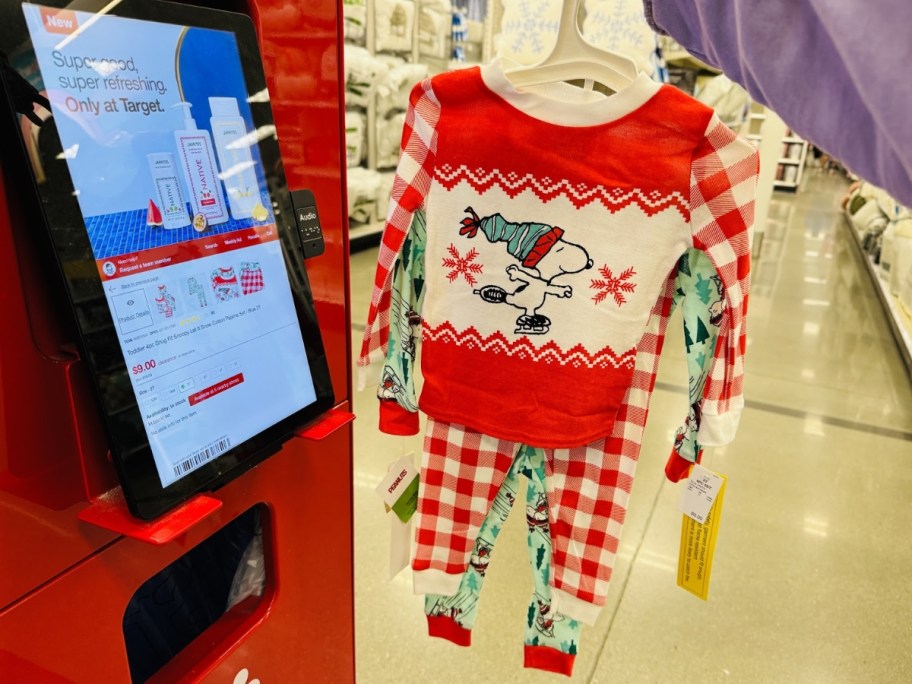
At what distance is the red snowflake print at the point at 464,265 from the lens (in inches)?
40.2

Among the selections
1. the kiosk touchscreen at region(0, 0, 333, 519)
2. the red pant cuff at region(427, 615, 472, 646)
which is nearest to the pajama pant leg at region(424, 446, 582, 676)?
the red pant cuff at region(427, 615, 472, 646)

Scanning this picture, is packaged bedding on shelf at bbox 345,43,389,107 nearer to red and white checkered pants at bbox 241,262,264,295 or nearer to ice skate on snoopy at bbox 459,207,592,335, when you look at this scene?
ice skate on snoopy at bbox 459,207,592,335

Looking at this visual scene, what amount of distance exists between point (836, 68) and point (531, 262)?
62 centimetres

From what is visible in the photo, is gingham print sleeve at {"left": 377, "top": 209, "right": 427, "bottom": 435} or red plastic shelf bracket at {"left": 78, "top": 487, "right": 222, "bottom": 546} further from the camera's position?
gingham print sleeve at {"left": 377, "top": 209, "right": 427, "bottom": 435}

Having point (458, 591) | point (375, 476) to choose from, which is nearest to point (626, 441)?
point (458, 591)

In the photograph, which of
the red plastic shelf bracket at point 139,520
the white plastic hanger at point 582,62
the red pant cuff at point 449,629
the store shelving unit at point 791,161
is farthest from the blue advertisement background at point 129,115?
the store shelving unit at point 791,161

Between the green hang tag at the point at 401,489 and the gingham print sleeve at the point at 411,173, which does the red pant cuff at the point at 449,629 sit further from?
the gingham print sleeve at the point at 411,173

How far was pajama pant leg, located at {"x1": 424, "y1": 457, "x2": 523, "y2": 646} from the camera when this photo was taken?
123cm

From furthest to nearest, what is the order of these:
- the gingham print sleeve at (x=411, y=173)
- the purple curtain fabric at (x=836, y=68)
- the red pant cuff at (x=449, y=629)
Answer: the red pant cuff at (x=449, y=629) < the gingham print sleeve at (x=411, y=173) < the purple curtain fabric at (x=836, y=68)

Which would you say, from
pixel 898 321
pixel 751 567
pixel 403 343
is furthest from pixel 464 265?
pixel 898 321

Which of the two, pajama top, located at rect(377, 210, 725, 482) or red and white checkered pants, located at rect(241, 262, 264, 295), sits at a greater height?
red and white checkered pants, located at rect(241, 262, 264, 295)

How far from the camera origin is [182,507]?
616 millimetres

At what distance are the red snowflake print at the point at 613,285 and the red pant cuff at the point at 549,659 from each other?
74cm

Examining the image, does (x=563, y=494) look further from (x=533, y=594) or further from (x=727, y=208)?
(x=727, y=208)
